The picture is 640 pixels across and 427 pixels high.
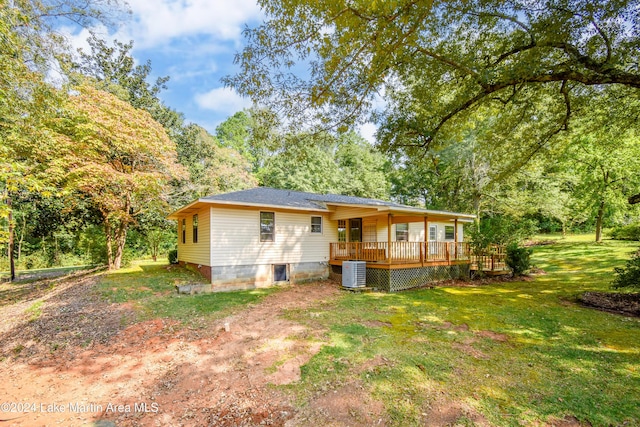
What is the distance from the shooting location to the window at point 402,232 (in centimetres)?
1488

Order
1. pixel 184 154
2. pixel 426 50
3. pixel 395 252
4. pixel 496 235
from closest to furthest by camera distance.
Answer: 1. pixel 426 50
2. pixel 395 252
3. pixel 496 235
4. pixel 184 154

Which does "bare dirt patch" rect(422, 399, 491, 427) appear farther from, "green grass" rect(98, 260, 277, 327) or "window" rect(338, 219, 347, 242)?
"window" rect(338, 219, 347, 242)

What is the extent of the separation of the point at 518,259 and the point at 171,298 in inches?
549

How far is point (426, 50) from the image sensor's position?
6418 mm

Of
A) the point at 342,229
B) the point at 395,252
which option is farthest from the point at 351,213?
the point at 342,229

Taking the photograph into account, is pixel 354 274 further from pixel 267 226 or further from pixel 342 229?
pixel 342 229

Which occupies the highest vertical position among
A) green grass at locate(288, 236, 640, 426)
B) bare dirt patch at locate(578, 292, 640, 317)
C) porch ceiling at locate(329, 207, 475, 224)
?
porch ceiling at locate(329, 207, 475, 224)

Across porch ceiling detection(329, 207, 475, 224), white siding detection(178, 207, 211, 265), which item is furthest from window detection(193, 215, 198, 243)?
porch ceiling detection(329, 207, 475, 224)

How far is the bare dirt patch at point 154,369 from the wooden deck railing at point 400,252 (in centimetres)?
512

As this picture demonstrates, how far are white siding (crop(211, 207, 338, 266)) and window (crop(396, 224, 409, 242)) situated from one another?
3.78 metres

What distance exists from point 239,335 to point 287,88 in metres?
5.53

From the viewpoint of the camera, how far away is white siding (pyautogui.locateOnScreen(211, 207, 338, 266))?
1012 cm

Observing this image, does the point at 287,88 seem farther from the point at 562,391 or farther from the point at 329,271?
the point at 329,271

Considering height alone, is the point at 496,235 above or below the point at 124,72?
below
